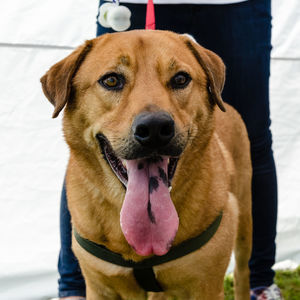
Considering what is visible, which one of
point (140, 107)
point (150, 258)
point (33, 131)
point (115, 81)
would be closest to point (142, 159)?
point (140, 107)

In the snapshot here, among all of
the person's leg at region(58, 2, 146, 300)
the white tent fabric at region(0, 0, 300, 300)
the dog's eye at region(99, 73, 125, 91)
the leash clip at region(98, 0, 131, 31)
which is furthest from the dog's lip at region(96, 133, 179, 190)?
the white tent fabric at region(0, 0, 300, 300)

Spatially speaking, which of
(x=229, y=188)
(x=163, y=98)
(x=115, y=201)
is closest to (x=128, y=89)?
(x=163, y=98)

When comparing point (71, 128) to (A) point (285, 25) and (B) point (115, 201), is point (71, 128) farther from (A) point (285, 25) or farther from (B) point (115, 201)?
(A) point (285, 25)

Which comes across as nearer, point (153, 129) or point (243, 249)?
point (153, 129)

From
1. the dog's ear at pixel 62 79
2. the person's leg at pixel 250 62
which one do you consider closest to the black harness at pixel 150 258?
the dog's ear at pixel 62 79

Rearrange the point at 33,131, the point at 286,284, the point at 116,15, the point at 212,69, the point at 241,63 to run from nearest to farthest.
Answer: the point at 212,69
the point at 116,15
the point at 241,63
the point at 33,131
the point at 286,284

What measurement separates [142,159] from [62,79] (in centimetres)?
57

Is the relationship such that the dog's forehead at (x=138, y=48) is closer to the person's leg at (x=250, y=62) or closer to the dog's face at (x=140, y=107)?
the dog's face at (x=140, y=107)

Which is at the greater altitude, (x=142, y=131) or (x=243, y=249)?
(x=142, y=131)

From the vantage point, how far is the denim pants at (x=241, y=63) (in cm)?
330

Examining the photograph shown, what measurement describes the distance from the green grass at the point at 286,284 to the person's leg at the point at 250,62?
0.87 m

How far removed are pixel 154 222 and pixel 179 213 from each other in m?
0.31

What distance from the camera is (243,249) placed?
3711 mm

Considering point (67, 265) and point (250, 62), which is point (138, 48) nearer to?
point (250, 62)
